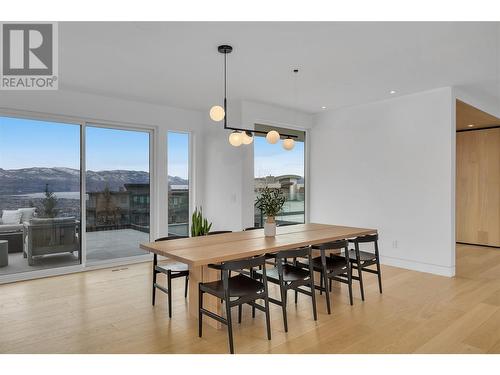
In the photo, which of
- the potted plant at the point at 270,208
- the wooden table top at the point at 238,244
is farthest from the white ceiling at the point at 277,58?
the wooden table top at the point at 238,244

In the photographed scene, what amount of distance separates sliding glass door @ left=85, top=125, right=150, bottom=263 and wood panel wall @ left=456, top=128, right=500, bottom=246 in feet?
20.4

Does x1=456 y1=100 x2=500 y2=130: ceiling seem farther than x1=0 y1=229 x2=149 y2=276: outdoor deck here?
Yes

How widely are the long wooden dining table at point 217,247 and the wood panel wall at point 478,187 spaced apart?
13.8 feet

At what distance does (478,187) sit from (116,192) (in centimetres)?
681

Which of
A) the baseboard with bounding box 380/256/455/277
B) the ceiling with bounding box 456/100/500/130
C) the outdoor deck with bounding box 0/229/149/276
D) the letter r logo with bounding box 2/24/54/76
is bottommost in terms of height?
the baseboard with bounding box 380/256/455/277

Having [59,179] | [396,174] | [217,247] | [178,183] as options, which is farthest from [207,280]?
[396,174]

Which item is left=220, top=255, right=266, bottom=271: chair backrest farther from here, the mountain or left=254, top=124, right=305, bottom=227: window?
the mountain

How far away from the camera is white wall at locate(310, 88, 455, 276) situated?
15.6 ft

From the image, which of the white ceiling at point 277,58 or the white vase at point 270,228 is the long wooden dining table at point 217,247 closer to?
the white vase at point 270,228

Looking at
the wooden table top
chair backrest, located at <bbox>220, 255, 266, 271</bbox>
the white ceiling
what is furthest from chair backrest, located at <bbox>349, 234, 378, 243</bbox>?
the white ceiling

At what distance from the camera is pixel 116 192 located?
17.9 ft

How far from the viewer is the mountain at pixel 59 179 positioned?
4.48m

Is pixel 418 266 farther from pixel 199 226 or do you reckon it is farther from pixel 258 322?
pixel 199 226
